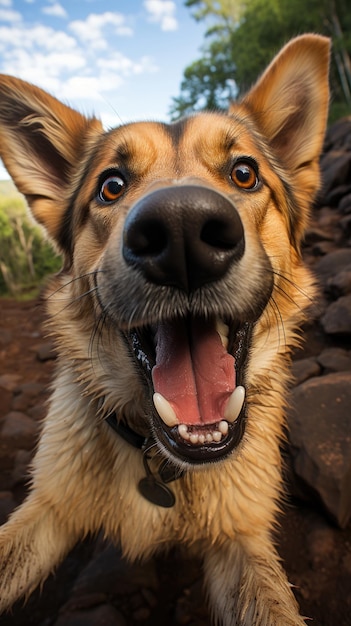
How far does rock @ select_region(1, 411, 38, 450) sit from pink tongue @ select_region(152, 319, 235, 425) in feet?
8.04

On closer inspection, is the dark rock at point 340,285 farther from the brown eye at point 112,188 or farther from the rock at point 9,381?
the rock at point 9,381

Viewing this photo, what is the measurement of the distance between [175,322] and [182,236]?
22.9 inches

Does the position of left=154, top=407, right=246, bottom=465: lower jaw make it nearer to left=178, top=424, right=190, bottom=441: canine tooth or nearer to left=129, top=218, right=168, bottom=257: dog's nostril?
left=178, top=424, right=190, bottom=441: canine tooth

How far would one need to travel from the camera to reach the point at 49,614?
2.15 metres

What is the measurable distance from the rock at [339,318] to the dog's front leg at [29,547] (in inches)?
125

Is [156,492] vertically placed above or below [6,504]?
above

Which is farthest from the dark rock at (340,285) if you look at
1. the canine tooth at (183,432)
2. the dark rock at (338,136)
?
the dark rock at (338,136)

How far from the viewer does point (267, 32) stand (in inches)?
1051

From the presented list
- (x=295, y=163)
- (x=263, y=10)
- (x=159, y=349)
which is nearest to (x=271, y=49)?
(x=263, y=10)

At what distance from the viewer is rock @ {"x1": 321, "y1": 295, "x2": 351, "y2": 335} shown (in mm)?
4082

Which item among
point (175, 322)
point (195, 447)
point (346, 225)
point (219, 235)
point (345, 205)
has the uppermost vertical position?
point (219, 235)

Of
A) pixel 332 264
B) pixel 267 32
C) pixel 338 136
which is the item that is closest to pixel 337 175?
pixel 332 264

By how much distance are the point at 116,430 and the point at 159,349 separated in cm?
65

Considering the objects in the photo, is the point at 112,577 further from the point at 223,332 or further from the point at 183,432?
the point at 223,332
